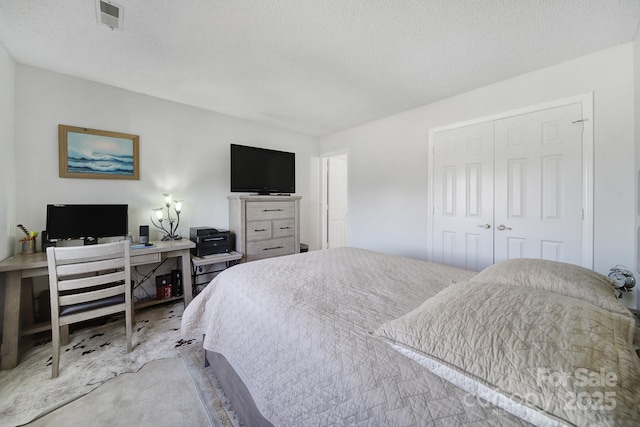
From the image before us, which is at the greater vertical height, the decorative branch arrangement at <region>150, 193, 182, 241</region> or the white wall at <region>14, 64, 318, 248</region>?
the white wall at <region>14, 64, 318, 248</region>

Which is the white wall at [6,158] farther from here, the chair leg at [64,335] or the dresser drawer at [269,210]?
the dresser drawer at [269,210]

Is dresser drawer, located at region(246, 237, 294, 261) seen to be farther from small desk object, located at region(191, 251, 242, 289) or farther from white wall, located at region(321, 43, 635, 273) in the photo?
white wall, located at region(321, 43, 635, 273)

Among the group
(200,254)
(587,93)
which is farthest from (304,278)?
(587,93)

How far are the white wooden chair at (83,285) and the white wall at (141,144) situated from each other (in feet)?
3.69

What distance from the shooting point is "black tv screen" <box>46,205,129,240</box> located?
7.71ft

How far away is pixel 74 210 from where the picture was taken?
2439 mm

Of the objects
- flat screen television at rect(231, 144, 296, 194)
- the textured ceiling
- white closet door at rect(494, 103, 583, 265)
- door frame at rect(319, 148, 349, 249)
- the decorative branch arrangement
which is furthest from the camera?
door frame at rect(319, 148, 349, 249)

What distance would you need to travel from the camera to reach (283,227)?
3.76m

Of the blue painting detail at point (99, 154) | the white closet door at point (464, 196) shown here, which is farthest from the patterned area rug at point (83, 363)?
the white closet door at point (464, 196)

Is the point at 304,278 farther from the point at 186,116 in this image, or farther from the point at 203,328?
the point at 186,116

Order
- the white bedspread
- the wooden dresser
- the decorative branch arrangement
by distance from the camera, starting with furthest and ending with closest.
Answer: the wooden dresser
the decorative branch arrangement
the white bedspread

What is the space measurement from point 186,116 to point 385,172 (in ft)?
9.38

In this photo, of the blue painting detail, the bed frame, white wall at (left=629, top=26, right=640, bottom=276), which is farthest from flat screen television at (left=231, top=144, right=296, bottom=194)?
white wall at (left=629, top=26, right=640, bottom=276)

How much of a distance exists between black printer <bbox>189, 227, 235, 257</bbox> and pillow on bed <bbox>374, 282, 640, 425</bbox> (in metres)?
2.69
